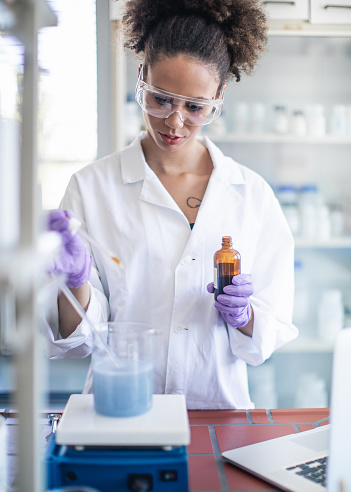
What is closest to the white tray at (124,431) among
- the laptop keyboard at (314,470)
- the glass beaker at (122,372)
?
the glass beaker at (122,372)

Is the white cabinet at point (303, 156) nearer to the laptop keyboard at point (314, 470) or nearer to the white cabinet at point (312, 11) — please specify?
the white cabinet at point (312, 11)

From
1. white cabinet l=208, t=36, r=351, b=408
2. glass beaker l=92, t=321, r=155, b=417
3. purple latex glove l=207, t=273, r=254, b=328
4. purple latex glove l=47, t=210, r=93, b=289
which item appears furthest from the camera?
white cabinet l=208, t=36, r=351, b=408

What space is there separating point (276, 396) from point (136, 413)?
2.36 meters

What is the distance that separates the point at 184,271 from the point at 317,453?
0.67m

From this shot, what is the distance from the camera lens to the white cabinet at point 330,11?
8.64ft

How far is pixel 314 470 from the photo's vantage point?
103 cm

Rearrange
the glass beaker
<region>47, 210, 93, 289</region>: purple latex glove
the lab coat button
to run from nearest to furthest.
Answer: the glass beaker → <region>47, 210, 93, 289</region>: purple latex glove → the lab coat button

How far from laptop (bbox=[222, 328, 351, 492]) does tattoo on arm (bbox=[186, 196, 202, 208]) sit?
2.59 ft

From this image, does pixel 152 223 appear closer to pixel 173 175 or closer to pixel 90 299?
pixel 173 175

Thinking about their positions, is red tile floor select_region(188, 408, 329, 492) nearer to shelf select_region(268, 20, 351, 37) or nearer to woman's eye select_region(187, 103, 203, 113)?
woman's eye select_region(187, 103, 203, 113)

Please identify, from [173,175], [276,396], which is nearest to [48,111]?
[173,175]

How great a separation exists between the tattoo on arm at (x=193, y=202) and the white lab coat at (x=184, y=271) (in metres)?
0.06

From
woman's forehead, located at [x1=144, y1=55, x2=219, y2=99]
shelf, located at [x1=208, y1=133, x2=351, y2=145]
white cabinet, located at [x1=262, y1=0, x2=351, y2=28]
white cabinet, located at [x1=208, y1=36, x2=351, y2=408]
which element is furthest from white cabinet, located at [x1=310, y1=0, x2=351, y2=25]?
woman's forehead, located at [x1=144, y1=55, x2=219, y2=99]

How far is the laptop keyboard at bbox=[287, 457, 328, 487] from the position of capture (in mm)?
990
